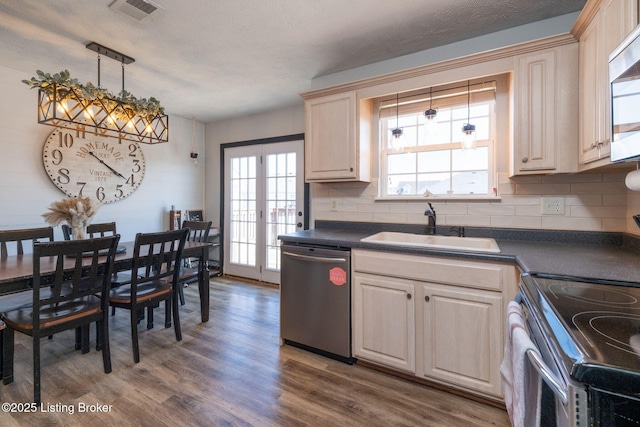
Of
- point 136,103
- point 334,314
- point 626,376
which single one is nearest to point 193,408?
point 334,314

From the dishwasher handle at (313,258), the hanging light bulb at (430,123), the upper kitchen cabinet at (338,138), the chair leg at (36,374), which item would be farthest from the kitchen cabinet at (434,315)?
the chair leg at (36,374)

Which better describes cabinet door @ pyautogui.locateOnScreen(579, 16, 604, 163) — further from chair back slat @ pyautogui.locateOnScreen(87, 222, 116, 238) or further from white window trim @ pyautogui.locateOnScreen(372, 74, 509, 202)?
chair back slat @ pyautogui.locateOnScreen(87, 222, 116, 238)

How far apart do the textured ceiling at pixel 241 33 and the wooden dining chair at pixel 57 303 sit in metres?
1.60

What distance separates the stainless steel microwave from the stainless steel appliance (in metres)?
0.53

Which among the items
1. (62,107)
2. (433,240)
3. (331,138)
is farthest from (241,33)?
(433,240)

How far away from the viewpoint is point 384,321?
199cm

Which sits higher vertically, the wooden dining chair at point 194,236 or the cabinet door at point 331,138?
the cabinet door at point 331,138

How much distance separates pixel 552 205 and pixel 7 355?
12.2 ft

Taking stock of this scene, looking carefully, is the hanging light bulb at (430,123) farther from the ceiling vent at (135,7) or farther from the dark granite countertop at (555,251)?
the ceiling vent at (135,7)

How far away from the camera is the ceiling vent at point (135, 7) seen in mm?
1905

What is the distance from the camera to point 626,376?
1.85ft

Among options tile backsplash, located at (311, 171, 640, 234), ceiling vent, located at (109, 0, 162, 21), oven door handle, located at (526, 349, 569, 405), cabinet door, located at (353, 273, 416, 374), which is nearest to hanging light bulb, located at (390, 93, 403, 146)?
tile backsplash, located at (311, 171, 640, 234)

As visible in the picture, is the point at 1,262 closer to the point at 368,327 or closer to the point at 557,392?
the point at 368,327

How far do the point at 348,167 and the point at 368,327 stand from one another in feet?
4.26
